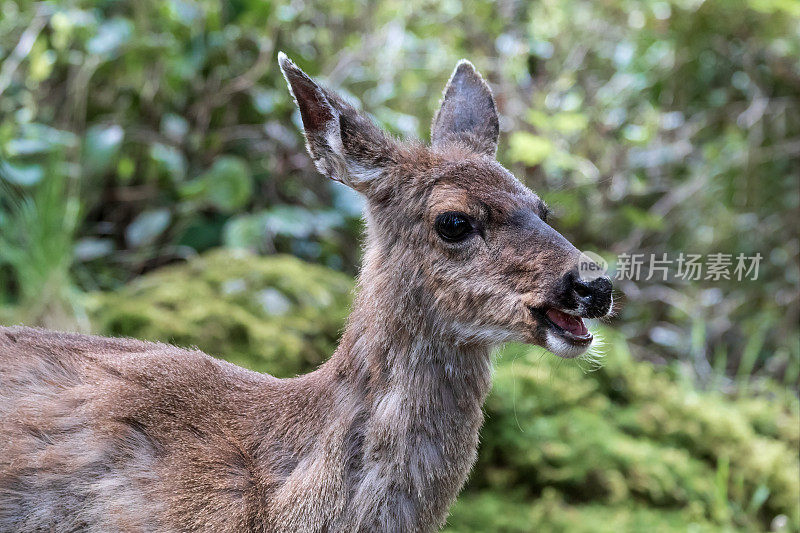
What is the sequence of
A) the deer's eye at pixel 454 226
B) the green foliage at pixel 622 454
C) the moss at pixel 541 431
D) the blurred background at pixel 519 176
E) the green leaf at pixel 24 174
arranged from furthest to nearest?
1. the green leaf at pixel 24 174
2. the blurred background at pixel 519 176
3. the green foliage at pixel 622 454
4. the moss at pixel 541 431
5. the deer's eye at pixel 454 226

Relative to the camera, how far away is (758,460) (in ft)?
18.9

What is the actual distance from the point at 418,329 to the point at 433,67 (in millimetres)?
6641

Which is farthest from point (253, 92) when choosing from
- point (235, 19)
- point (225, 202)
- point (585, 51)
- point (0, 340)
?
point (0, 340)

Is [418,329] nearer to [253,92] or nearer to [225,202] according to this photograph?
[225,202]

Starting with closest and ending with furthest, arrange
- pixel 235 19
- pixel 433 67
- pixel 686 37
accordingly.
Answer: pixel 235 19
pixel 686 37
pixel 433 67

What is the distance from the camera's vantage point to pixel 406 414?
2564 millimetres

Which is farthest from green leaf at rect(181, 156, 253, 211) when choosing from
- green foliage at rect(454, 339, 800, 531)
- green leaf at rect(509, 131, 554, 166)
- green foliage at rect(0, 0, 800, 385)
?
green foliage at rect(454, 339, 800, 531)

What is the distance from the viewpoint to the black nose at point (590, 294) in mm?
2434

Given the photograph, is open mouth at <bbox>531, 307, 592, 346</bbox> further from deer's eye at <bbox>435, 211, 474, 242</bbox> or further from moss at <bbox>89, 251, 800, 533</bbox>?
moss at <bbox>89, 251, 800, 533</bbox>

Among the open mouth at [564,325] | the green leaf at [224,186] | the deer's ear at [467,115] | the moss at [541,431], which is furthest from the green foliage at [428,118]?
the open mouth at [564,325]

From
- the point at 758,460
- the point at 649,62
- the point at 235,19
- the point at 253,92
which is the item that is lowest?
the point at 758,460

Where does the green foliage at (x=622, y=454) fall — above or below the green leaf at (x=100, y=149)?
below

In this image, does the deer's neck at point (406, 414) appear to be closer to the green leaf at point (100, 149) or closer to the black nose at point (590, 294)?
the black nose at point (590, 294)

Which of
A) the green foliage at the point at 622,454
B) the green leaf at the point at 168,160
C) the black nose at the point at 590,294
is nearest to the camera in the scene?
the black nose at the point at 590,294
